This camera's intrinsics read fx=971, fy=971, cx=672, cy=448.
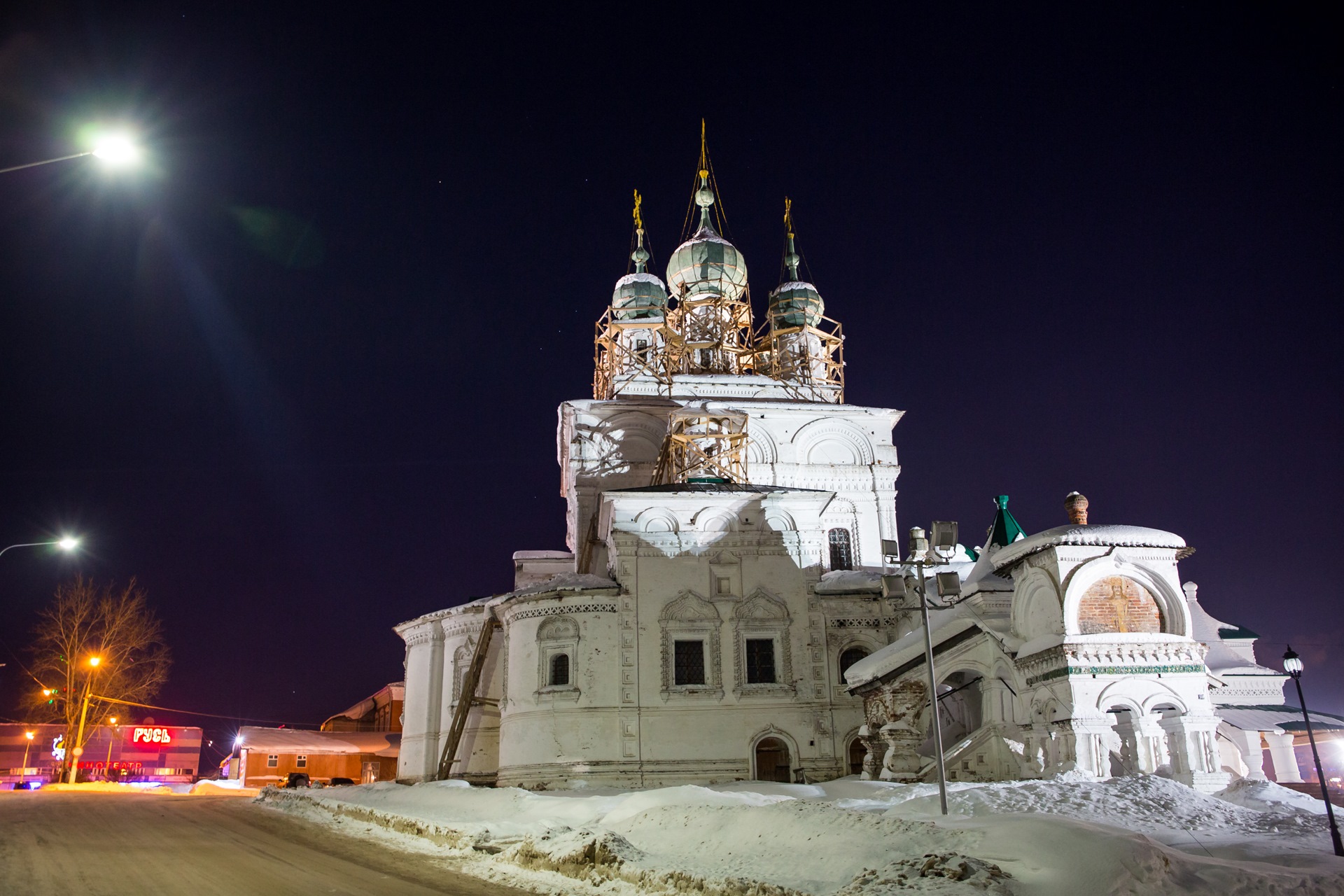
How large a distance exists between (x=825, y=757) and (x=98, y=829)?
1522cm

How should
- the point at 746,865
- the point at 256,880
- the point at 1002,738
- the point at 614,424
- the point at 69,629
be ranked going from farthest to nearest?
1. the point at 69,629
2. the point at 614,424
3. the point at 1002,738
4. the point at 256,880
5. the point at 746,865

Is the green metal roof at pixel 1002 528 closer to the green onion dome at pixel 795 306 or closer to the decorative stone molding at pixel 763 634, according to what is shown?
the decorative stone molding at pixel 763 634

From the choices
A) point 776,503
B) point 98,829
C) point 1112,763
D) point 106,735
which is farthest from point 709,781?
point 106,735

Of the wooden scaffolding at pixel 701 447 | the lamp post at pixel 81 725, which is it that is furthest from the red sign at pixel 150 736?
the wooden scaffolding at pixel 701 447

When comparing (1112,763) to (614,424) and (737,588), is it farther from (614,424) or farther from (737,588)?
(614,424)

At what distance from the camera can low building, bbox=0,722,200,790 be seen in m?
63.4

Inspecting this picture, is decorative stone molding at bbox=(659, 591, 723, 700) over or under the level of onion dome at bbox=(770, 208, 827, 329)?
under

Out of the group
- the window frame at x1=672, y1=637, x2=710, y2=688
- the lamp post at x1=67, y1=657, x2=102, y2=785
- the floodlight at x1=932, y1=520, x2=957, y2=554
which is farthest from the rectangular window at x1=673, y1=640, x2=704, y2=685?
the lamp post at x1=67, y1=657, x2=102, y2=785

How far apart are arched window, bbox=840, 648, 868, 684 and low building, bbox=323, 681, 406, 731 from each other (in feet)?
90.5

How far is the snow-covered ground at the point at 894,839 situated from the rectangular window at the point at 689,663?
25.1ft

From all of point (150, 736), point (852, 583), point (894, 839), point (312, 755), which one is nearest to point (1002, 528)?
point (852, 583)

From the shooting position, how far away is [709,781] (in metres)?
23.0

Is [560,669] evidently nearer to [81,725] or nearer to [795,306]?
[795,306]

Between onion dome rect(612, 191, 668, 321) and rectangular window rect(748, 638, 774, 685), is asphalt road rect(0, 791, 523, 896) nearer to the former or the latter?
rectangular window rect(748, 638, 774, 685)
